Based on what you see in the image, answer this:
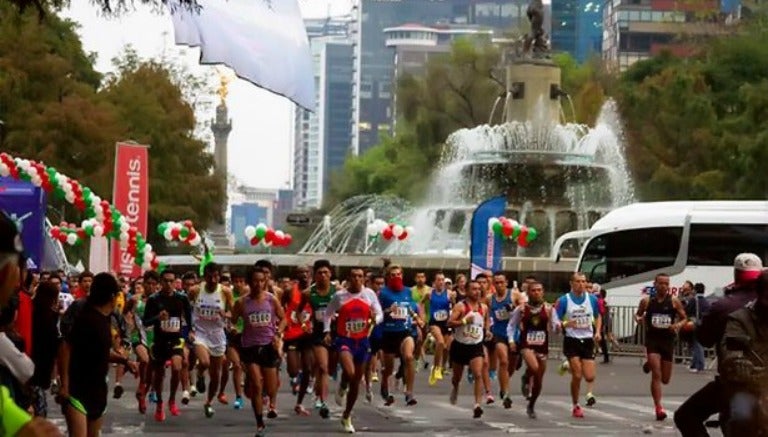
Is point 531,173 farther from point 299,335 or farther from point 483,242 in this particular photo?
point 299,335

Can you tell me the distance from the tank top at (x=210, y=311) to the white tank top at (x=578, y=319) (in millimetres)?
3630

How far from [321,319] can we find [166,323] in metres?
1.63

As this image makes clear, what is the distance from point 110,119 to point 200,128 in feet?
51.8

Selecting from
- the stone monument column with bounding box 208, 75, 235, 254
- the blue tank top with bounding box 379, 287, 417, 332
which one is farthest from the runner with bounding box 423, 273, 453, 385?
the stone monument column with bounding box 208, 75, 235, 254

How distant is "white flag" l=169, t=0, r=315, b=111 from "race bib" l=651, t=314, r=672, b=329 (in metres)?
8.39

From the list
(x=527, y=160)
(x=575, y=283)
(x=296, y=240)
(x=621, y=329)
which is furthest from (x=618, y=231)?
(x=296, y=240)

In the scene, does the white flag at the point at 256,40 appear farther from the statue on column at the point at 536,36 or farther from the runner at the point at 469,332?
the statue on column at the point at 536,36

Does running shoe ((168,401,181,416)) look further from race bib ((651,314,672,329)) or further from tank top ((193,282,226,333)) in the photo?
race bib ((651,314,672,329))

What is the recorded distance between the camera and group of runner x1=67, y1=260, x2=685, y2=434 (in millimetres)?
21125

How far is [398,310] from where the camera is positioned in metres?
25.5

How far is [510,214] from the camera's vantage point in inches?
2469

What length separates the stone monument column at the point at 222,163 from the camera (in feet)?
257

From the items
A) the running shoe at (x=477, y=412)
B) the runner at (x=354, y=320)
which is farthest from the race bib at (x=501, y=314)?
the runner at (x=354, y=320)

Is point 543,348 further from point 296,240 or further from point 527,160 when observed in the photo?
point 296,240
